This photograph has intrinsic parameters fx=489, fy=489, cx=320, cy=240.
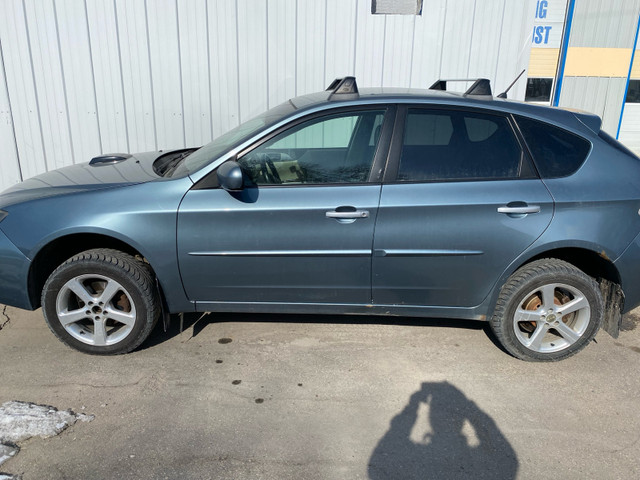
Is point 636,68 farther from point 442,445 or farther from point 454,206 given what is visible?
point 442,445

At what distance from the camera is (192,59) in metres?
5.47

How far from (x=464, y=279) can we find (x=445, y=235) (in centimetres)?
33

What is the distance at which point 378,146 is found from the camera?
307 centimetres

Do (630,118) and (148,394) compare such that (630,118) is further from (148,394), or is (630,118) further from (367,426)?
(148,394)

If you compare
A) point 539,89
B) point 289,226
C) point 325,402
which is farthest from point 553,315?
point 539,89

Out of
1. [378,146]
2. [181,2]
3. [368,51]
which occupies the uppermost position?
[181,2]

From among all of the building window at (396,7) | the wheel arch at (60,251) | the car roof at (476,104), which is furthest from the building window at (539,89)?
the wheel arch at (60,251)

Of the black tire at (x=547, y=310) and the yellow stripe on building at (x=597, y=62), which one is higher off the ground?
the yellow stripe on building at (x=597, y=62)

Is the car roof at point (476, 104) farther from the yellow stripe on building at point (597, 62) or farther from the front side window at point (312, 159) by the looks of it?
the yellow stripe on building at point (597, 62)

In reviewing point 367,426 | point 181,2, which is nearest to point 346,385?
point 367,426

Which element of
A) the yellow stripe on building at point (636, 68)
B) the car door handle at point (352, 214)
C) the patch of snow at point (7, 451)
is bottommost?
the patch of snow at point (7, 451)

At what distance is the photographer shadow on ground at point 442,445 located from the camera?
2.37 meters

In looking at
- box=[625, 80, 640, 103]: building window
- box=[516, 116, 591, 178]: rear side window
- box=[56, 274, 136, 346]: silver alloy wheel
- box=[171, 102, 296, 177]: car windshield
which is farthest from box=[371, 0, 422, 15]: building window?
box=[625, 80, 640, 103]: building window

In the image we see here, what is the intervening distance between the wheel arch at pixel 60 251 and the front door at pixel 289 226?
44cm
